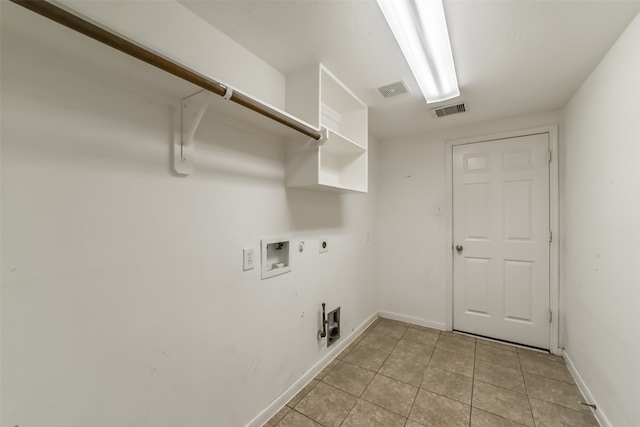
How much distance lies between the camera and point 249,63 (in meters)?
1.52

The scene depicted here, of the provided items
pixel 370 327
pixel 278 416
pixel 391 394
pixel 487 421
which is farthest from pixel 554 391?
pixel 278 416

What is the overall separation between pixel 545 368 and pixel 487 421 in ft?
3.31

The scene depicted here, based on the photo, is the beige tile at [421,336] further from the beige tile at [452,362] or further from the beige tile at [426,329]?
the beige tile at [452,362]

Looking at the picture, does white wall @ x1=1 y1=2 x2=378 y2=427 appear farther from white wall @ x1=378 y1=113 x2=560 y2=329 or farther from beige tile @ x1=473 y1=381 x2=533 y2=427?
white wall @ x1=378 y1=113 x2=560 y2=329

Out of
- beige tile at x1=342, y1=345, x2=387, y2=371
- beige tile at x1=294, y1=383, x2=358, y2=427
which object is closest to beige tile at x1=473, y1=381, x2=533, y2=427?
beige tile at x1=342, y1=345, x2=387, y2=371

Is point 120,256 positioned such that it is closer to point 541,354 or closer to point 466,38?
point 466,38

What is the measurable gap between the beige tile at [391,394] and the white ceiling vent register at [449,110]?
7.62 feet

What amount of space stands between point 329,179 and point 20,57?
1.72 m

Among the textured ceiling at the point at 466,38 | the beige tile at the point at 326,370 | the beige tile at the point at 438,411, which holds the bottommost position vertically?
the beige tile at the point at 326,370

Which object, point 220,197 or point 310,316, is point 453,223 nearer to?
point 310,316

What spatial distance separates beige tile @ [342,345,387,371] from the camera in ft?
7.09

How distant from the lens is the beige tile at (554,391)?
68.0 inches

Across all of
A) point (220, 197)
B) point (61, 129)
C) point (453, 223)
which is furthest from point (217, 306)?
point (453, 223)

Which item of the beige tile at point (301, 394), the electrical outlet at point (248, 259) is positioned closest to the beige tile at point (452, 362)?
the beige tile at point (301, 394)
